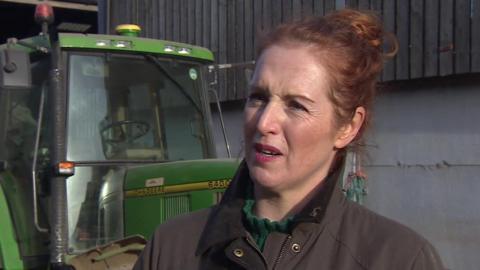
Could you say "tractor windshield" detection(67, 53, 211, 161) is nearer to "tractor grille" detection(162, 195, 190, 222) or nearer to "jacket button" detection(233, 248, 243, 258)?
"tractor grille" detection(162, 195, 190, 222)

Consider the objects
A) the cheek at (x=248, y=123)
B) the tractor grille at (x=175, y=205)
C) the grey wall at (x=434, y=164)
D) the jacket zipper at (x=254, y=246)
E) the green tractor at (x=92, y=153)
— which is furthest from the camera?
the grey wall at (x=434, y=164)

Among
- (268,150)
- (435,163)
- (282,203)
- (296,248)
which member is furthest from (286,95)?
(435,163)

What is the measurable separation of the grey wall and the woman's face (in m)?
6.12

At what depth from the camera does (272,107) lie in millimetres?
1842

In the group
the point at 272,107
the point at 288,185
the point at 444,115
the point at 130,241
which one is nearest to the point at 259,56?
the point at 272,107

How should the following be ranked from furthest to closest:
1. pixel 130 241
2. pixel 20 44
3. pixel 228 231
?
pixel 20 44
pixel 130 241
pixel 228 231

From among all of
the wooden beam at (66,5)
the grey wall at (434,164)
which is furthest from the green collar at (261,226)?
the wooden beam at (66,5)

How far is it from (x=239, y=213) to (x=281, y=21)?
406 centimetres

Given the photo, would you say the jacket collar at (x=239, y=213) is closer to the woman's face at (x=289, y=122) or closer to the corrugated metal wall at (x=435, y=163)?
the woman's face at (x=289, y=122)

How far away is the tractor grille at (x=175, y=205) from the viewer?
5.18 meters

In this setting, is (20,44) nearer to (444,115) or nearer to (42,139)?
(42,139)

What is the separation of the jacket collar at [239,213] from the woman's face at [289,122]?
61 mm

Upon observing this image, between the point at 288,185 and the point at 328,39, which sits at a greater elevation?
the point at 328,39

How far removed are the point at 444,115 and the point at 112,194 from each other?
13.4 ft
